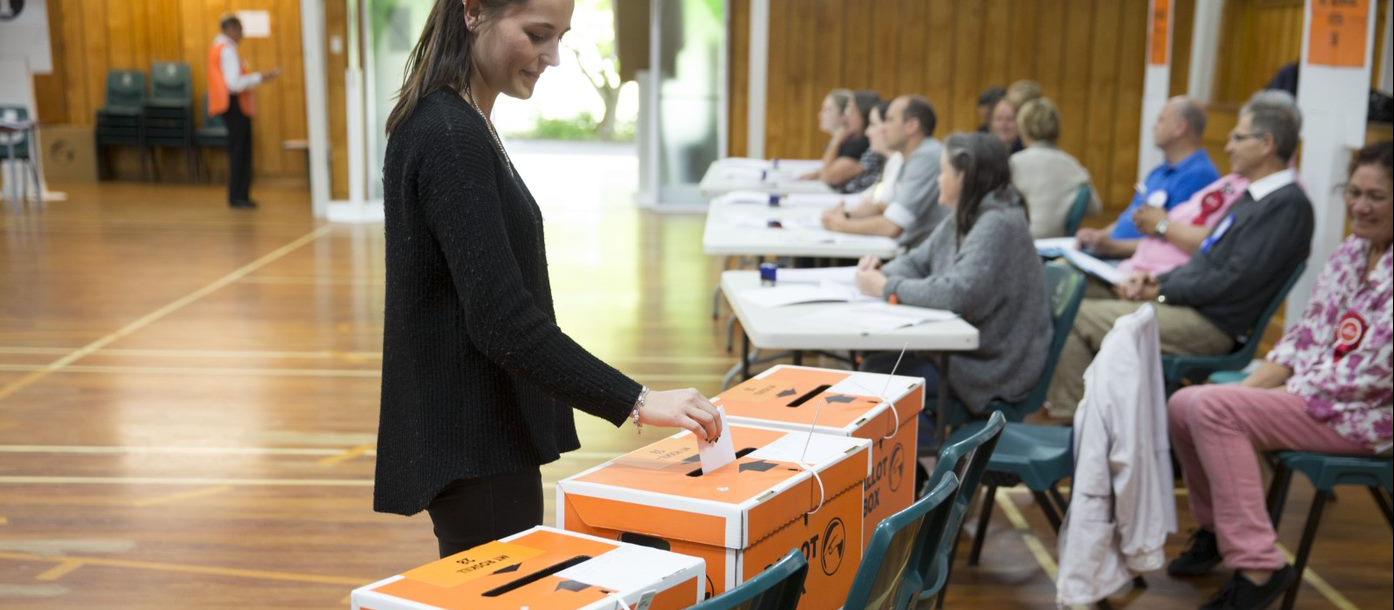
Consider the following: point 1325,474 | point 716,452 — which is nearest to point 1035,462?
point 1325,474

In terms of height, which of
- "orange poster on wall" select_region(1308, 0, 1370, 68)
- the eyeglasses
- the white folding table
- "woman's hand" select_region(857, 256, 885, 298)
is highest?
"orange poster on wall" select_region(1308, 0, 1370, 68)

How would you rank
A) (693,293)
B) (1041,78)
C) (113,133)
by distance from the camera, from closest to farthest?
1. (693,293)
2. (1041,78)
3. (113,133)

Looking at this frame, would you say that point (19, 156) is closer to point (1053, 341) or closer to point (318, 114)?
point (318, 114)

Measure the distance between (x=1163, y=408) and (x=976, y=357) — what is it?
2.15ft

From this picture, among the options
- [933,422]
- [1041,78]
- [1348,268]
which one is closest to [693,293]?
[933,422]

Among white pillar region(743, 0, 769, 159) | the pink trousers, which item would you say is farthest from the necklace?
white pillar region(743, 0, 769, 159)

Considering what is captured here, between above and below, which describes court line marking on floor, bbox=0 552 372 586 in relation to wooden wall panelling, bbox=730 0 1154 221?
below

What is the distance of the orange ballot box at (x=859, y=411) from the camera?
2175mm

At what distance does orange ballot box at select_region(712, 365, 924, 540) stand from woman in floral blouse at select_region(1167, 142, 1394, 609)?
4.00 feet

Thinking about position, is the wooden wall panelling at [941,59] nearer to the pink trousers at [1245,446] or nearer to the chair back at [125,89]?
the chair back at [125,89]

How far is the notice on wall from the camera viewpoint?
13719 millimetres

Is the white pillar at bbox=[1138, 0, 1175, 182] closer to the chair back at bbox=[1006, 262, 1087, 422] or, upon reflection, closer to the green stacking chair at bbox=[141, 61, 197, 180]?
the chair back at bbox=[1006, 262, 1087, 422]

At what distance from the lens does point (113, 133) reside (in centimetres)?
1376

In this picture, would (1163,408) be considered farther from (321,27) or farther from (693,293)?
(321,27)
